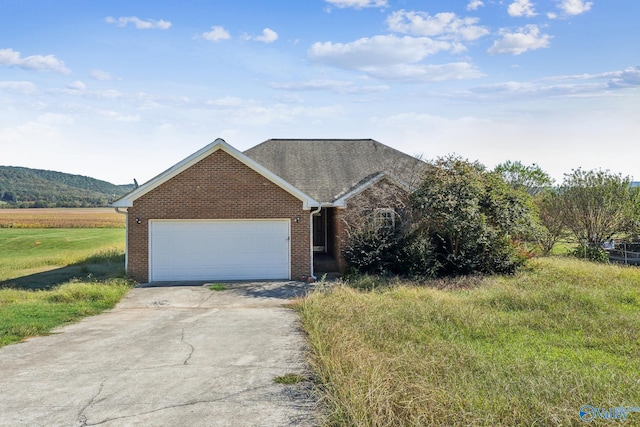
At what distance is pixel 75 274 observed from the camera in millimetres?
17328

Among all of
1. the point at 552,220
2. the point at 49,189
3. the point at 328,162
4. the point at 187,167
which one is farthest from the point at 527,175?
the point at 49,189

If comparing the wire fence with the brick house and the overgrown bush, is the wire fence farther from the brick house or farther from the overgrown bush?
the brick house

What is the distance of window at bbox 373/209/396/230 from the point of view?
16.5 metres

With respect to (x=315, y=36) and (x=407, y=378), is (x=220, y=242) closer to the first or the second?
(x=315, y=36)

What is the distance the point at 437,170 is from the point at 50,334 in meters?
12.4

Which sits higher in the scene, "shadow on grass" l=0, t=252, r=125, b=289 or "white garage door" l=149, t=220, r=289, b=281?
"white garage door" l=149, t=220, r=289, b=281

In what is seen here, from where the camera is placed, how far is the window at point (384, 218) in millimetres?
16491

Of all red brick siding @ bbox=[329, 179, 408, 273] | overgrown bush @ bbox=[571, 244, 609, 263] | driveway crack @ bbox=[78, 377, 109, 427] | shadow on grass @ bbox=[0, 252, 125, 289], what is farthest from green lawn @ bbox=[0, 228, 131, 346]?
overgrown bush @ bbox=[571, 244, 609, 263]

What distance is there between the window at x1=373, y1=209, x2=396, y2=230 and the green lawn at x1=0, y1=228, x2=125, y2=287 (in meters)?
9.17

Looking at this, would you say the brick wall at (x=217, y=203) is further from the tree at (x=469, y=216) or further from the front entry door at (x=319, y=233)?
the front entry door at (x=319, y=233)

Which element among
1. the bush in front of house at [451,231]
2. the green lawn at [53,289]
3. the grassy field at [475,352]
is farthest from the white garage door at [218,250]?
the grassy field at [475,352]

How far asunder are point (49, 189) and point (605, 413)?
431 feet

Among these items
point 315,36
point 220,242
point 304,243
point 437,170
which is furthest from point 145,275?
point 437,170

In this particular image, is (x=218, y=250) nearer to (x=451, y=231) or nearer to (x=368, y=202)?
(x=368, y=202)
